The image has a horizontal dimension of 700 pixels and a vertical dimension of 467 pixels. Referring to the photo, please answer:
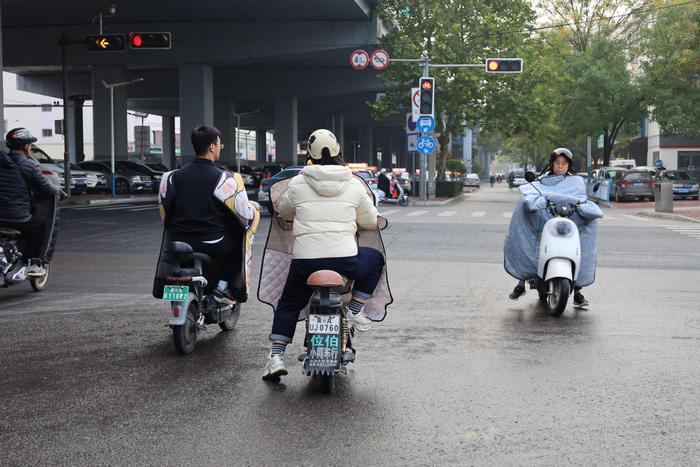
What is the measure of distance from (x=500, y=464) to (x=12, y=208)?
721cm

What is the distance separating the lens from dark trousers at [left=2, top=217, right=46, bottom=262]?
33.3ft

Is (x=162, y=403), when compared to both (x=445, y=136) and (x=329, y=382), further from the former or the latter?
(x=445, y=136)

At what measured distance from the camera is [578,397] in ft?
18.3

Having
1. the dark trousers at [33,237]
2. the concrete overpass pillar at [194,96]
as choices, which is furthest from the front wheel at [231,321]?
the concrete overpass pillar at [194,96]

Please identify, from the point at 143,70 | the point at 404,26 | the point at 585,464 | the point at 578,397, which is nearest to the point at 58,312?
the point at 578,397

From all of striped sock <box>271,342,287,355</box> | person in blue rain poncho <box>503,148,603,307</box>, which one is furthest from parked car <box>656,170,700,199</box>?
striped sock <box>271,342,287,355</box>

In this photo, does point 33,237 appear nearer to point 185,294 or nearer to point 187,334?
point 187,334

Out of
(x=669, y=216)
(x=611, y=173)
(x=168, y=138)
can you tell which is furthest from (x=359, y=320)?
(x=168, y=138)

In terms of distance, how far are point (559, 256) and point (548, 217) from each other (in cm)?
79

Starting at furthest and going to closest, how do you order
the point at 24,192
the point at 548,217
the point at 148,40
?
the point at 148,40 < the point at 24,192 < the point at 548,217

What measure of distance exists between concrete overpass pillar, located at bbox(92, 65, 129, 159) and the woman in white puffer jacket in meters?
40.0

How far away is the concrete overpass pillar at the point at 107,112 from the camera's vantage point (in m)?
43.5

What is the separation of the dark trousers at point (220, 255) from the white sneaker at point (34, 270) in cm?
382

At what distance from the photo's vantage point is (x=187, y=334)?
6.75 metres
